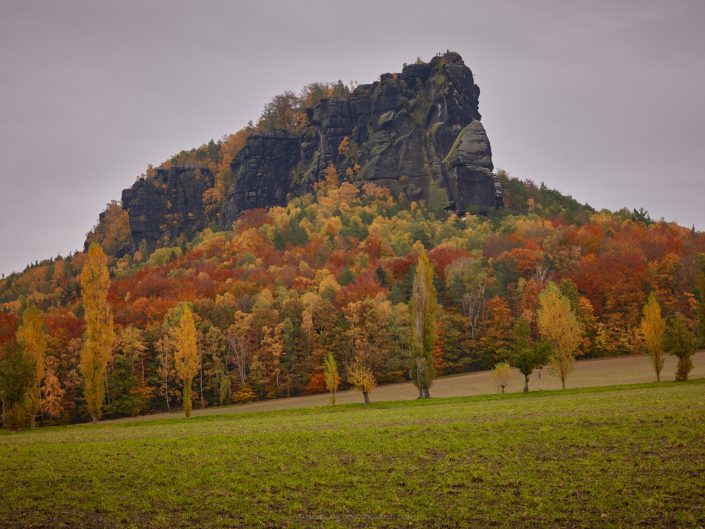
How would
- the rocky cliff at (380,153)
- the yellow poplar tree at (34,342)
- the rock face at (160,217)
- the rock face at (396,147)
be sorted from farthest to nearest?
the rock face at (160,217), the rocky cliff at (380,153), the rock face at (396,147), the yellow poplar tree at (34,342)

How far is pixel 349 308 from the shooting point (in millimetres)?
83750

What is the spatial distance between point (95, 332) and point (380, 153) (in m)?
124

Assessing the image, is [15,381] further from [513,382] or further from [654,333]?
[654,333]

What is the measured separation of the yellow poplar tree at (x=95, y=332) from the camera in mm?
50562

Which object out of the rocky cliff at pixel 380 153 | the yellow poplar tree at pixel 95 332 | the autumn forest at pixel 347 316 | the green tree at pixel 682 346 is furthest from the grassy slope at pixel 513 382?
the rocky cliff at pixel 380 153

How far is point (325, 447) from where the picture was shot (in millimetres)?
25312

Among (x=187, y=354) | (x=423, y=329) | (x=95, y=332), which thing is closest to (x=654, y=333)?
(x=423, y=329)

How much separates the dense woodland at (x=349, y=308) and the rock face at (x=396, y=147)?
87.9ft

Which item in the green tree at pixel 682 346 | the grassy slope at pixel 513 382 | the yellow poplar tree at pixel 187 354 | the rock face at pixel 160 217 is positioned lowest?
the grassy slope at pixel 513 382

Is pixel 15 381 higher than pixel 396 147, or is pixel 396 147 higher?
pixel 396 147

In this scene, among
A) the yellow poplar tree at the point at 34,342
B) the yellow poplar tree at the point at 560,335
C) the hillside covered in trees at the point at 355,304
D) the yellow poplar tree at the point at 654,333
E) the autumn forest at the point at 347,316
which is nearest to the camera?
the yellow poplar tree at the point at 654,333

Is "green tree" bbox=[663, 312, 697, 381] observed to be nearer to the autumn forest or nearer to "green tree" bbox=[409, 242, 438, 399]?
the autumn forest

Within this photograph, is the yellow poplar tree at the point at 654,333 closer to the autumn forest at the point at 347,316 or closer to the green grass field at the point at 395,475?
the autumn forest at the point at 347,316

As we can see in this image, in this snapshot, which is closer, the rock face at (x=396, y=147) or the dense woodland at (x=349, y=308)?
the dense woodland at (x=349, y=308)
